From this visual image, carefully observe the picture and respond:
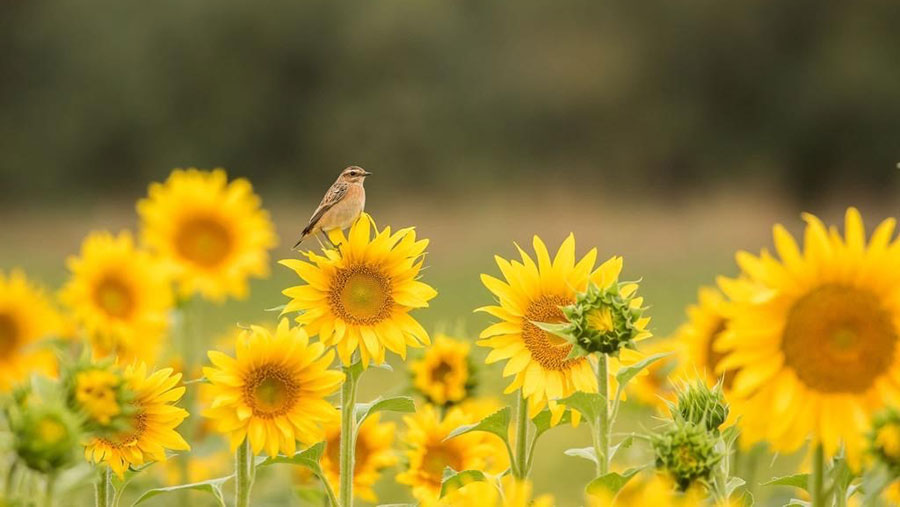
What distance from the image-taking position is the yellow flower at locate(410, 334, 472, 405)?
2654 mm

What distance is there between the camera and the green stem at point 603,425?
1.68 metres

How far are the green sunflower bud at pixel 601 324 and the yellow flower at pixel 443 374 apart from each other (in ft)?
3.34

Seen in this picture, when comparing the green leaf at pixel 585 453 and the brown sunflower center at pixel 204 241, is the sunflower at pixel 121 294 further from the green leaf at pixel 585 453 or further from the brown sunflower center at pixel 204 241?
the green leaf at pixel 585 453

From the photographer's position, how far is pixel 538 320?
1.89 m

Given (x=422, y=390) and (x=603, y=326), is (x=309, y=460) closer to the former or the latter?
(x=603, y=326)

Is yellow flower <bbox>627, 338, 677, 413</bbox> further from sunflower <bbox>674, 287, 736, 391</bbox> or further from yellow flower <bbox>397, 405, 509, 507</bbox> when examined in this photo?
yellow flower <bbox>397, 405, 509, 507</bbox>

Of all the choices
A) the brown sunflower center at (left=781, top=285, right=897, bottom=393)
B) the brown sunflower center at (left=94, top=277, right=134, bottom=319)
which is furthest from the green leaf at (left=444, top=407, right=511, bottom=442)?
the brown sunflower center at (left=94, top=277, right=134, bottom=319)

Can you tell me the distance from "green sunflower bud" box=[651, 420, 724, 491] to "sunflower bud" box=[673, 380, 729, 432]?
144 mm

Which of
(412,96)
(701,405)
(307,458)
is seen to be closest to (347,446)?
(307,458)

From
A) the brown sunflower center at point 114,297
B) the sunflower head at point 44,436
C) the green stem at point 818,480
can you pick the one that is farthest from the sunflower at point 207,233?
the green stem at point 818,480

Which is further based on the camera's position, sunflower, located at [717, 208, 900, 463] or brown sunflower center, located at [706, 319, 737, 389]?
brown sunflower center, located at [706, 319, 737, 389]

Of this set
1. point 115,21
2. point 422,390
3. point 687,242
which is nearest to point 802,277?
point 422,390

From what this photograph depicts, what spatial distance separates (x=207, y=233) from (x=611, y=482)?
2841mm

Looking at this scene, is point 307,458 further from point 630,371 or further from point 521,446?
point 630,371
